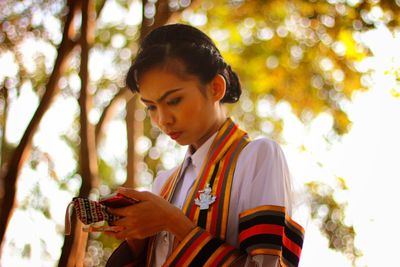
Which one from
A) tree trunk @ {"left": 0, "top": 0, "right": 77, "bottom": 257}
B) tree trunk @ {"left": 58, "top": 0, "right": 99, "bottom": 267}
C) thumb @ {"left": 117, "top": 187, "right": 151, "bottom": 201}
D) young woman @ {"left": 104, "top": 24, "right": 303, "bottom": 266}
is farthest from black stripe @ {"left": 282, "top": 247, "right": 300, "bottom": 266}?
tree trunk @ {"left": 0, "top": 0, "right": 77, "bottom": 257}

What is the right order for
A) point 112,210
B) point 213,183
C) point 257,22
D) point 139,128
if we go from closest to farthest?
point 112,210
point 213,183
point 139,128
point 257,22

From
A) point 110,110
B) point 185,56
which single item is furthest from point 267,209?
point 110,110

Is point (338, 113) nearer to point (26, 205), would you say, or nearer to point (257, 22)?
point (257, 22)

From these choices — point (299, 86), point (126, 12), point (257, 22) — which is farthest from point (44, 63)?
point (299, 86)

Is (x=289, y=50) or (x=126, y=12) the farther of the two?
(x=289, y=50)

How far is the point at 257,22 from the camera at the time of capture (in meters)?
6.78

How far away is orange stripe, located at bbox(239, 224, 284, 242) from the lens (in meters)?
2.00

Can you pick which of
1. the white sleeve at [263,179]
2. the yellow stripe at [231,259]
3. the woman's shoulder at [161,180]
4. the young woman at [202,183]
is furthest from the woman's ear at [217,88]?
the yellow stripe at [231,259]

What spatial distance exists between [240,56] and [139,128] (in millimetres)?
2144

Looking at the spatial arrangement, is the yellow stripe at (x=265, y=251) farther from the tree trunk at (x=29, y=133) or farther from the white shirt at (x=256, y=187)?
the tree trunk at (x=29, y=133)

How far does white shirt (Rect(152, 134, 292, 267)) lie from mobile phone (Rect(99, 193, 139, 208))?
0.23 meters

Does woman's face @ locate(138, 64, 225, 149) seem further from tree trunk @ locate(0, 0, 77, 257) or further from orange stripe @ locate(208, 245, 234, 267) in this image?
tree trunk @ locate(0, 0, 77, 257)

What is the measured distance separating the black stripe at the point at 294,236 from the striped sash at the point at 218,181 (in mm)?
183

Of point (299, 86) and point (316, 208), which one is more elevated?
point (299, 86)
